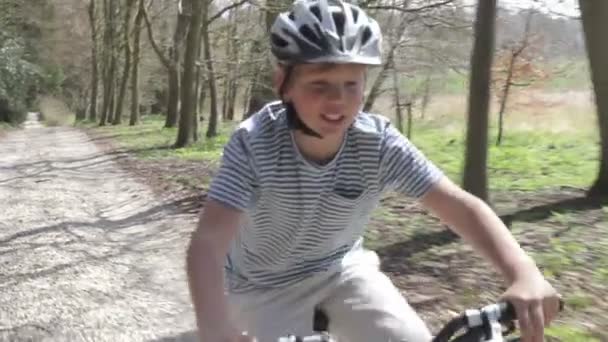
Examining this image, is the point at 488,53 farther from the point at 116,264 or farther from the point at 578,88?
the point at 578,88

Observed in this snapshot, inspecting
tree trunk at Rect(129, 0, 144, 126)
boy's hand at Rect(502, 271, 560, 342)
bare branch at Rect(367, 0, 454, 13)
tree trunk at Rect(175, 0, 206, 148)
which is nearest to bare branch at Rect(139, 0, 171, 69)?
tree trunk at Rect(129, 0, 144, 126)

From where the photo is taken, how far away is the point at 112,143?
2655cm

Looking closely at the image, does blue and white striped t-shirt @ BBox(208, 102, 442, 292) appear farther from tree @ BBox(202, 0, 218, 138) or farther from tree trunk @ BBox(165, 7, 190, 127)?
tree trunk @ BBox(165, 7, 190, 127)

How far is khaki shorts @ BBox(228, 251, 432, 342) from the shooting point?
2.67m

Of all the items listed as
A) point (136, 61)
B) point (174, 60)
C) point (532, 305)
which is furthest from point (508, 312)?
point (136, 61)

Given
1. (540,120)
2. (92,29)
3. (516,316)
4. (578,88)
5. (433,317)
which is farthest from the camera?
(92,29)

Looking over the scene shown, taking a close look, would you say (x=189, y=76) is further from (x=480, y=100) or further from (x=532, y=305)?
(x=532, y=305)

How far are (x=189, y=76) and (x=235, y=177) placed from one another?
19654 mm

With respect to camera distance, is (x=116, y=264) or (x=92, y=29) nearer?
(x=116, y=264)

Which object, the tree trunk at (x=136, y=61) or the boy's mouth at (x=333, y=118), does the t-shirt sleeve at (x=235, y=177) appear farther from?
the tree trunk at (x=136, y=61)

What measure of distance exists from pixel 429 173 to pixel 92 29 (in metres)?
41.8

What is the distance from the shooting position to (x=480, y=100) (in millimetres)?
8281

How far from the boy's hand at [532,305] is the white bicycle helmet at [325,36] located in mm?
761

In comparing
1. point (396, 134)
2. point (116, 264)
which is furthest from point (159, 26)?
point (396, 134)
